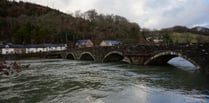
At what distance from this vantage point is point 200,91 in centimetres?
1886

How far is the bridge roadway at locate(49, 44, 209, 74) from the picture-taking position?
2773cm

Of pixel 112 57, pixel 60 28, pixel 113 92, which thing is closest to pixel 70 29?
pixel 60 28

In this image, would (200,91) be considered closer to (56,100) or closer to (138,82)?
(138,82)

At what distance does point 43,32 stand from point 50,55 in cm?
2428

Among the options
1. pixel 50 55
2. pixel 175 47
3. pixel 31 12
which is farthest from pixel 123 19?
pixel 175 47

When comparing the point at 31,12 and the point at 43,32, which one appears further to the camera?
the point at 31,12

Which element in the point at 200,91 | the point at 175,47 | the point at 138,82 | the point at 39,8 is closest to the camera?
the point at 200,91

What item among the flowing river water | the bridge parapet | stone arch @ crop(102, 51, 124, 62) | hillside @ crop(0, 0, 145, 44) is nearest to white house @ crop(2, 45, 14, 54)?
hillside @ crop(0, 0, 145, 44)

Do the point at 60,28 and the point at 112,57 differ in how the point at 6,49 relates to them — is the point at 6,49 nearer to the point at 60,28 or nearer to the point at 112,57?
the point at 60,28

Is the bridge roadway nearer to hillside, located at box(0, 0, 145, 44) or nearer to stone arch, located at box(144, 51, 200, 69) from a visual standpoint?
stone arch, located at box(144, 51, 200, 69)

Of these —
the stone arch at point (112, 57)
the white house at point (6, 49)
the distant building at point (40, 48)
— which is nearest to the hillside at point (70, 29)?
the distant building at point (40, 48)

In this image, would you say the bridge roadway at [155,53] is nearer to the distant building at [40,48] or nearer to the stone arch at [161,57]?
the stone arch at [161,57]

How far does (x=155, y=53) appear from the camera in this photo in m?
35.2

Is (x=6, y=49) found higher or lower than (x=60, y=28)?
lower
